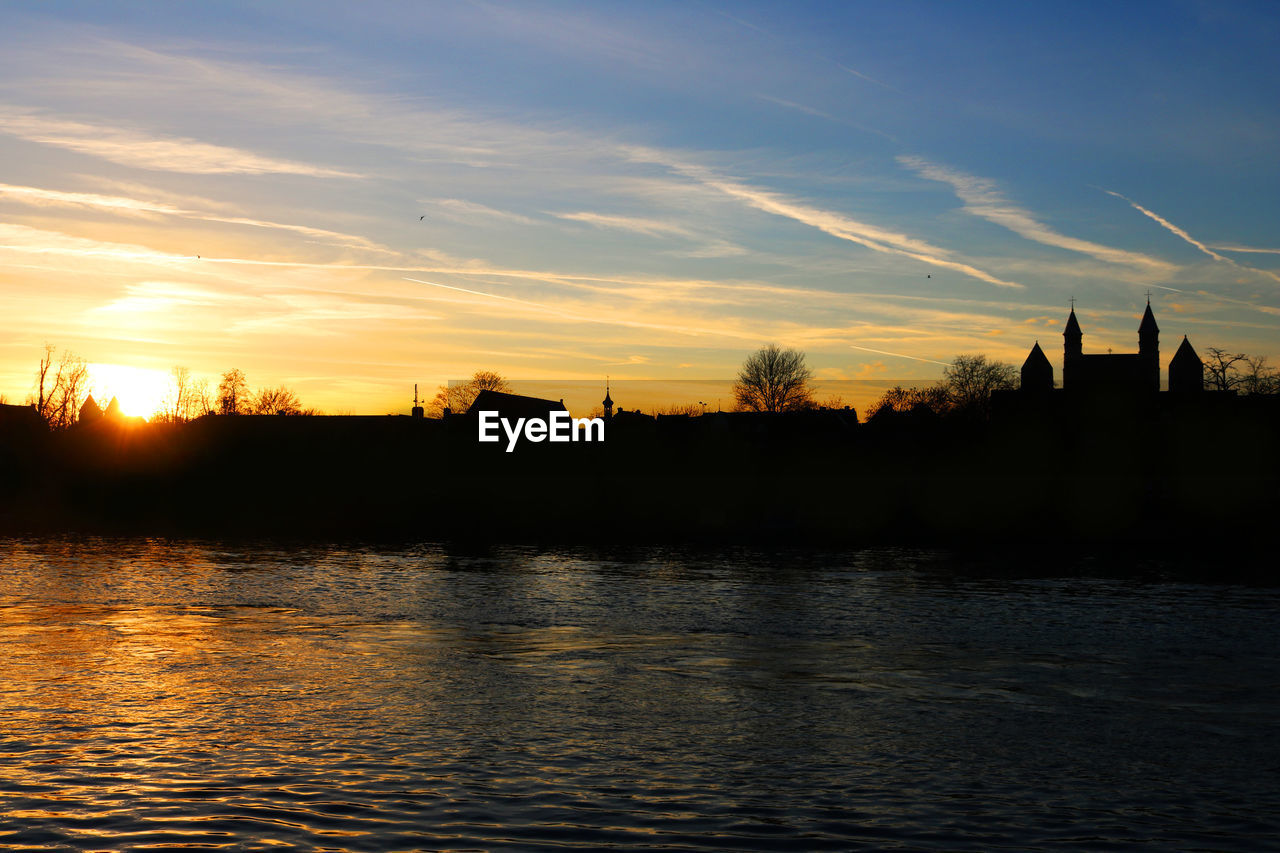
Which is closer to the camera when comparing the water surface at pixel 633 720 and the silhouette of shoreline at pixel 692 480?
the water surface at pixel 633 720

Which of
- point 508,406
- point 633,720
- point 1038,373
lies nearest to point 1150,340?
point 1038,373

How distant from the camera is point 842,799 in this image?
342 inches

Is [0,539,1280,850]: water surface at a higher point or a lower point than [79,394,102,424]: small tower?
lower

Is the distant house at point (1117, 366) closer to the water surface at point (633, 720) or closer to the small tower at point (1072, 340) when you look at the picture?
the small tower at point (1072, 340)

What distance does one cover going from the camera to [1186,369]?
138 meters

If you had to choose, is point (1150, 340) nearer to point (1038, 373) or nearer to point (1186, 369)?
point (1186, 369)

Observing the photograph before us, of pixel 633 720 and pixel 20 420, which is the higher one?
pixel 20 420

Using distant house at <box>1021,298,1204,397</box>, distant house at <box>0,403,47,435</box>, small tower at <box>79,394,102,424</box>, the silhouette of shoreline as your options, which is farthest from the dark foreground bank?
distant house at <box>1021,298,1204,397</box>

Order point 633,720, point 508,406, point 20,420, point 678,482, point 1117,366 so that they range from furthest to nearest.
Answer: point 1117,366, point 508,406, point 20,420, point 678,482, point 633,720

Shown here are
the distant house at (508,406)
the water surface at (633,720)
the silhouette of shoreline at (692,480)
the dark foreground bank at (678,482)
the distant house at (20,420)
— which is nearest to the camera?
the water surface at (633,720)

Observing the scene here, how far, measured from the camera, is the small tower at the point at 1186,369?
5374 inches

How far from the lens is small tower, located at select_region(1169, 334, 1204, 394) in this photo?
448 feet

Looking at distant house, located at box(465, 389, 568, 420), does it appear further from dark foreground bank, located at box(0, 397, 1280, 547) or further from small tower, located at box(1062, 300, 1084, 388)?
small tower, located at box(1062, 300, 1084, 388)

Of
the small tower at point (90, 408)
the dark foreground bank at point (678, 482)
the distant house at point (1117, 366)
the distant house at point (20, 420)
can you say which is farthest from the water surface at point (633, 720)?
the distant house at point (1117, 366)
